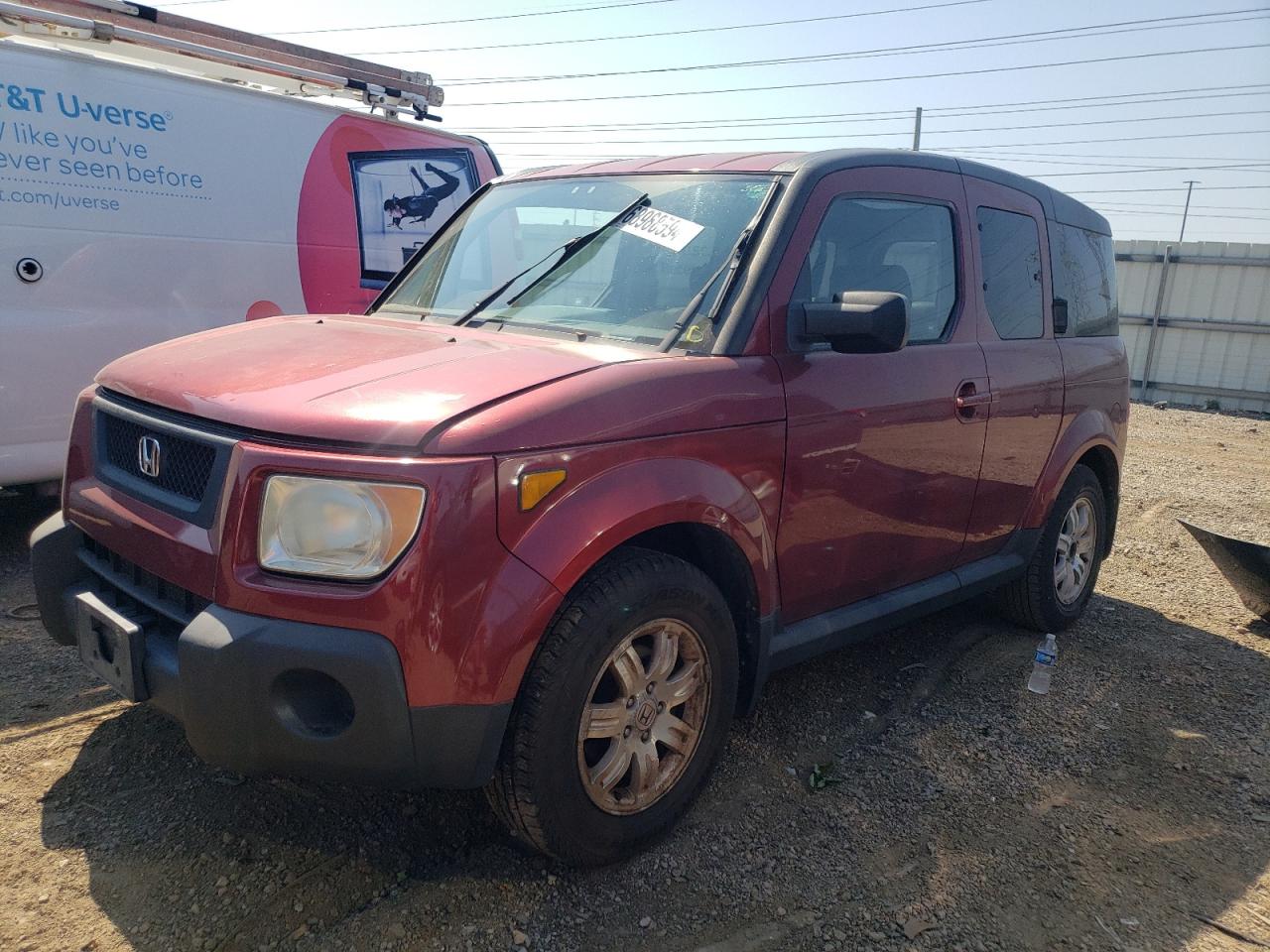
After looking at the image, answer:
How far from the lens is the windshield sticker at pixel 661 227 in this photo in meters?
3.08

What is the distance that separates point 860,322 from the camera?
2764mm

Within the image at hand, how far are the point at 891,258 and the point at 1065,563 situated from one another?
208 centimetres

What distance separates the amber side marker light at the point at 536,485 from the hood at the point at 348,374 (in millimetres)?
208

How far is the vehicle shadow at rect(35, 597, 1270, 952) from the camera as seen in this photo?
2387 millimetres

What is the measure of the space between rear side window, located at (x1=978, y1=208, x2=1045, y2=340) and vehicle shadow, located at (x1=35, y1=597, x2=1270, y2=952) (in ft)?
5.20

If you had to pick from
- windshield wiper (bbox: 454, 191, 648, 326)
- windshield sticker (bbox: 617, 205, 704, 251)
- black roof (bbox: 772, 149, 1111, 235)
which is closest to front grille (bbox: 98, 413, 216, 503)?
windshield wiper (bbox: 454, 191, 648, 326)

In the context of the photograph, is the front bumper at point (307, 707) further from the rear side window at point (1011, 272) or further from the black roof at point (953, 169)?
the rear side window at point (1011, 272)

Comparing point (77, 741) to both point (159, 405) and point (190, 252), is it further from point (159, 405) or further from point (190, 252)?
point (190, 252)

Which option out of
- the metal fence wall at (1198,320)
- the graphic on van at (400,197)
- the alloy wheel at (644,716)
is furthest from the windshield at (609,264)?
the metal fence wall at (1198,320)

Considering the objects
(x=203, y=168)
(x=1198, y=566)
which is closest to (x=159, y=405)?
(x=203, y=168)

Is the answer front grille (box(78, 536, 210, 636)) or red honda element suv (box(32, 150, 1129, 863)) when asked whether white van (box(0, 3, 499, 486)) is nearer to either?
red honda element suv (box(32, 150, 1129, 863))

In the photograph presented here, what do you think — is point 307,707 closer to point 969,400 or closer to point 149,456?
point 149,456

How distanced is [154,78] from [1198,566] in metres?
6.59

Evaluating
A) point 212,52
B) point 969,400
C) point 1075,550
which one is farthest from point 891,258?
point 212,52
